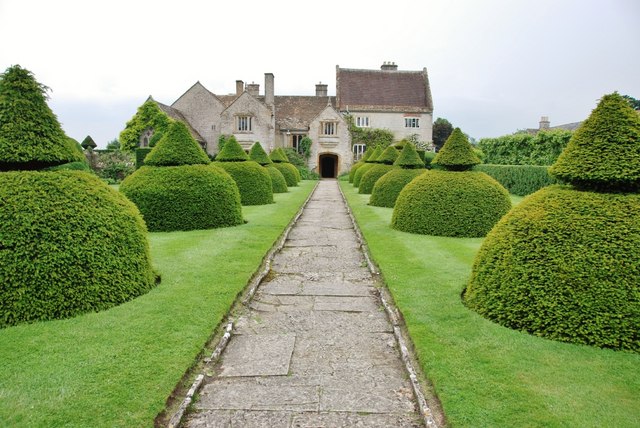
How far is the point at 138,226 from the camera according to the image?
7.70 meters

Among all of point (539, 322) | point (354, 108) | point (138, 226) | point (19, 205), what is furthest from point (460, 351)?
point (354, 108)

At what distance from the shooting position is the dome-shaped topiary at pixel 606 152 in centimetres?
619

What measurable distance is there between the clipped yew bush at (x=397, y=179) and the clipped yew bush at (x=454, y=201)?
6.16m

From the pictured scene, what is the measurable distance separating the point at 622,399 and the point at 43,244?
6775 millimetres

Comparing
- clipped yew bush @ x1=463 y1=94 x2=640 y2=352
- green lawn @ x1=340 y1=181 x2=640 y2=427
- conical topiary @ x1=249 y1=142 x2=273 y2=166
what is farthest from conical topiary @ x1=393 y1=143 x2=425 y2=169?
clipped yew bush @ x1=463 y1=94 x2=640 y2=352

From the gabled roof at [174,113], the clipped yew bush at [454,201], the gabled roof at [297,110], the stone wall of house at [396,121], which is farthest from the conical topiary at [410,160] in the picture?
the stone wall of house at [396,121]

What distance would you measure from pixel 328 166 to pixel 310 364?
50.4 meters

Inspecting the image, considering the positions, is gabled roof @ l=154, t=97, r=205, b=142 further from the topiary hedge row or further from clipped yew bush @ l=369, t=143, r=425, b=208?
clipped yew bush @ l=369, t=143, r=425, b=208

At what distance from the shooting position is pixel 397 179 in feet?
67.6

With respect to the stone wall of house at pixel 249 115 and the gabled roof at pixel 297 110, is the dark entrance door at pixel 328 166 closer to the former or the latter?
the gabled roof at pixel 297 110

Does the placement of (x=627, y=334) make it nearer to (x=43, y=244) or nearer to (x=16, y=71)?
(x=43, y=244)

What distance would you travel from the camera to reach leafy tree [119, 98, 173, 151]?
4384 cm

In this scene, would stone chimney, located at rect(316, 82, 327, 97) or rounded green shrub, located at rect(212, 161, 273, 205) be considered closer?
rounded green shrub, located at rect(212, 161, 273, 205)

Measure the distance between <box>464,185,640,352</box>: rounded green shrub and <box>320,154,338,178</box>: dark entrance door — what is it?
47866mm
